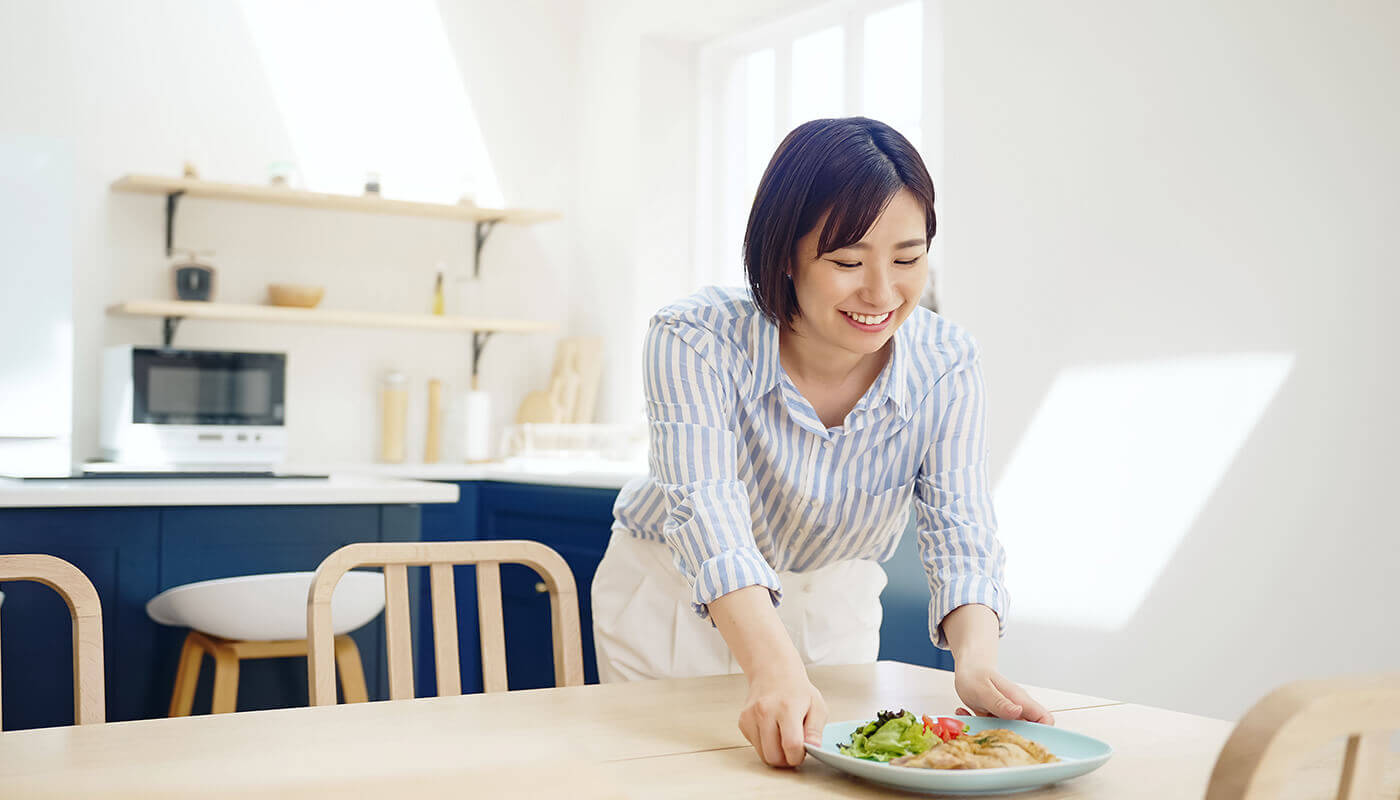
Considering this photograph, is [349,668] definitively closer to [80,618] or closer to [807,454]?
[80,618]

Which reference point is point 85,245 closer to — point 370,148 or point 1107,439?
point 370,148

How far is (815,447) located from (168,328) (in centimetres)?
302

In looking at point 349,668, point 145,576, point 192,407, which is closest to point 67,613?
point 145,576

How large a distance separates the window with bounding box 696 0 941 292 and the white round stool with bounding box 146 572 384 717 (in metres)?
1.80

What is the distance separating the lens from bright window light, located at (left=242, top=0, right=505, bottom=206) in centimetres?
412

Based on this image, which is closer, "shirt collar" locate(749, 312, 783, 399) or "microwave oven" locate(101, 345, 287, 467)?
"shirt collar" locate(749, 312, 783, 399)

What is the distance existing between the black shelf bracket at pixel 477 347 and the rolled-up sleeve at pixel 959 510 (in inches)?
123

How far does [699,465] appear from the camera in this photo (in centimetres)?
129

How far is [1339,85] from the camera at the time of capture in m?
2.31

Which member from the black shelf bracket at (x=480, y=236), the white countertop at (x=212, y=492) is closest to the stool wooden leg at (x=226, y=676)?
the white countertop at (x=212, y=492)

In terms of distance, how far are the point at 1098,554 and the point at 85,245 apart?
2942mm

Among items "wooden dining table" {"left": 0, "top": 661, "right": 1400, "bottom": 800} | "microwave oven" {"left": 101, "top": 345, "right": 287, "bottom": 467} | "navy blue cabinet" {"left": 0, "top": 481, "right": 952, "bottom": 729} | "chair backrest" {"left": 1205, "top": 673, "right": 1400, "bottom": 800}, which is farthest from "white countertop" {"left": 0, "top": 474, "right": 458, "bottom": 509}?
"chair backrest" {"left": 1205, "top": 673, "right": 1400, "bottom": 800}

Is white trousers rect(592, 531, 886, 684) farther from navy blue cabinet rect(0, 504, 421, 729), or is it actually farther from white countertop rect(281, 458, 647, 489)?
white countertop rect(281, 458, 647, 489)

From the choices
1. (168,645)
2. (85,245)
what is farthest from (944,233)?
(85,245)
